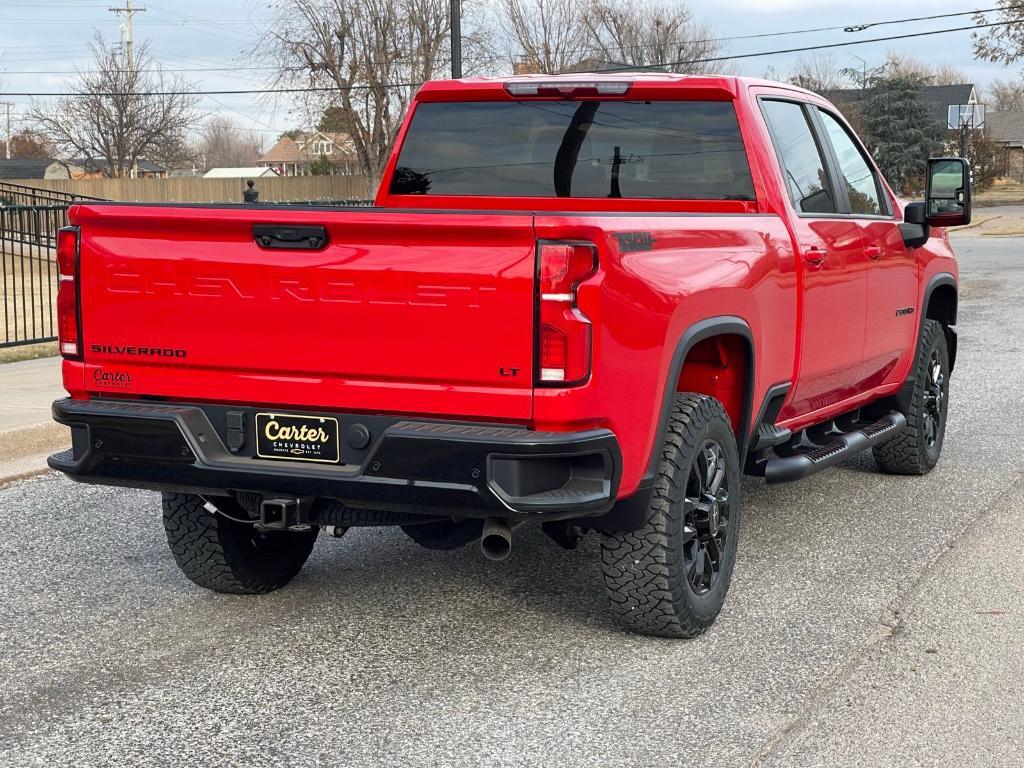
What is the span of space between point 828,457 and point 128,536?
129 inches

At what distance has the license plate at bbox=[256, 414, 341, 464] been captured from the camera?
167 inches

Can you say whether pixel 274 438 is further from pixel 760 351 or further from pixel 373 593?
pixel 760 351

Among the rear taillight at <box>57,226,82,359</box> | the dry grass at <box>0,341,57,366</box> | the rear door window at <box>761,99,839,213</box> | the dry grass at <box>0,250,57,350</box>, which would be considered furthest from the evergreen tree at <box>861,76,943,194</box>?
the rear taillight at <box>57,226,82,359</box>

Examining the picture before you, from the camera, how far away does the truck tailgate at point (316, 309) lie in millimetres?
3994

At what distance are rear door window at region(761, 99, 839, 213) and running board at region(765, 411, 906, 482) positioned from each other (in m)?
1.09

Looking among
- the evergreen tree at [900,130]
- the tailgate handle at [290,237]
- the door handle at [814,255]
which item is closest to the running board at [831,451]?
the door handle at [814,255]

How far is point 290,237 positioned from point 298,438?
25.3 inches

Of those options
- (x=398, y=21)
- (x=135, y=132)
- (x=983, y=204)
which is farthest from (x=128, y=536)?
(x=135, y=132)

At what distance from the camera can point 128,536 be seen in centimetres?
631

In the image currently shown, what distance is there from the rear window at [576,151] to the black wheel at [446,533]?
1887 millimetres

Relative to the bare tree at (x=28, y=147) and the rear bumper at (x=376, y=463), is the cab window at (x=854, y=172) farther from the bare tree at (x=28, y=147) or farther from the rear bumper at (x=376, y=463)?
the bare tree at (x=28, y=147)

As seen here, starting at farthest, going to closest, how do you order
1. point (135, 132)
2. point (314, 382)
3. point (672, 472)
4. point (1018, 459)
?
point (135, 132) < point (1018, 459) < point (672, 472) < point (314, 382)

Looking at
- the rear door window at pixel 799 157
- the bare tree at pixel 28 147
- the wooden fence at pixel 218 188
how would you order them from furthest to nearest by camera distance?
the bare tree at pixel 28 147 < the wooden fence at pixel 218 188 < the rear door window at pixel 799 157

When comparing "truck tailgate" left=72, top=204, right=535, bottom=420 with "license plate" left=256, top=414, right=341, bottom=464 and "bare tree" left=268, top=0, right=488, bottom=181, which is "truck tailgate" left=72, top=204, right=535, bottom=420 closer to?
"license plate" left=256, top=414, right=341, bottom=464
